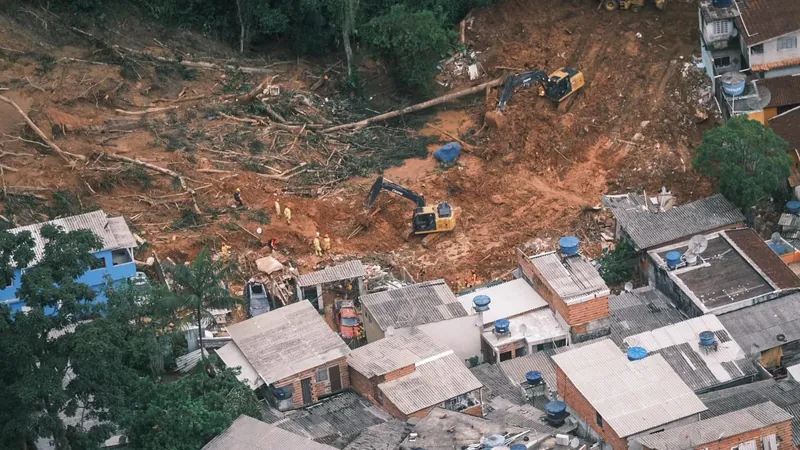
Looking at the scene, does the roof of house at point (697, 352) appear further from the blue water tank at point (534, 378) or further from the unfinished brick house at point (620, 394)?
the blue water tank at point (534, 378)

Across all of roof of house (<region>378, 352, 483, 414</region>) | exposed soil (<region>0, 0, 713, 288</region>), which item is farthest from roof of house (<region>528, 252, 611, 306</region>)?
roof of house (<region>378, 352, 483, 414</region>)

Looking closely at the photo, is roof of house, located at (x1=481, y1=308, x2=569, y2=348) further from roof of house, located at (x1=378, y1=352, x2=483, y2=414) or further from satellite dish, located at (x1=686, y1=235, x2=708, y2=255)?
satellite dish, located at (x1=686, y1=235, x2=708, y2=255)

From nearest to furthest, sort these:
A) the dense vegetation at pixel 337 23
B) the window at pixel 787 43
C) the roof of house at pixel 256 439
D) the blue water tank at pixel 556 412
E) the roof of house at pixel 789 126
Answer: the roof of house at pixel 256 439 < the blue water tank at pixel 556 412 < the roof of house at pixel 789 126 < the window at pixel 787 43 < the dense vegetation at pixel 337 23

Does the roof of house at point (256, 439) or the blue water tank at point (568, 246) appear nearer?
the roof of house at point (256, 439)

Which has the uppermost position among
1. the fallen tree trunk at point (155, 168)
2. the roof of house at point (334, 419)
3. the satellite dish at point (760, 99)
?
the fallen tree trunk at point (155, 168)

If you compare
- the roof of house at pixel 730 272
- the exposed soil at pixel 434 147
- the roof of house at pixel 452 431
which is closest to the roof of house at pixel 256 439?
the roof of house at pixel 452 431

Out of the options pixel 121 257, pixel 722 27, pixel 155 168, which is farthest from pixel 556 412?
pixel 722 27
